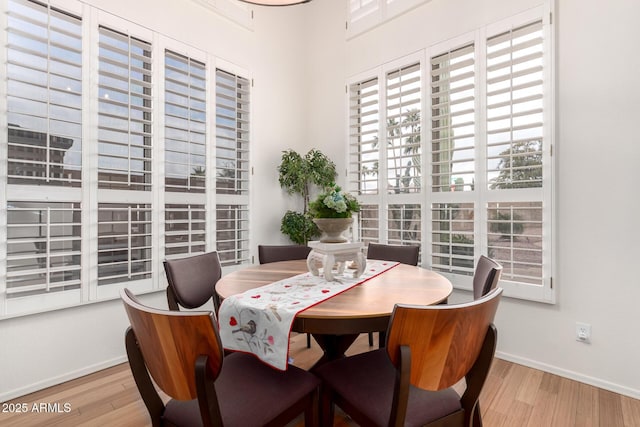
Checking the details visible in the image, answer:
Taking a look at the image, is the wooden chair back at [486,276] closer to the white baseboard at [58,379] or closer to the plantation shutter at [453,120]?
the plantation shutter at [453,120]

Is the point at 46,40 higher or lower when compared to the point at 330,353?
higher

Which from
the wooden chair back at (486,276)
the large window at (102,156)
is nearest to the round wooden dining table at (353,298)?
the wooden chair back at (486,276)

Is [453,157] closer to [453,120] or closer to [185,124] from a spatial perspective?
→ [453,120]

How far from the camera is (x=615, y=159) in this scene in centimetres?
207

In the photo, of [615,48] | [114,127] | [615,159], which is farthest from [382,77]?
[114,127]

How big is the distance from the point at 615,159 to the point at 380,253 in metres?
1.70

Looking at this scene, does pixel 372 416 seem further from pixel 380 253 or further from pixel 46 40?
pixel 46 40

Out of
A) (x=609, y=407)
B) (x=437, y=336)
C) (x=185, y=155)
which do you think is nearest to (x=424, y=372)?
(x=437, y=336)

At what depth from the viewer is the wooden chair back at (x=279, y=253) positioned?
2713 mm

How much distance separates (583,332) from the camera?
2184 mm

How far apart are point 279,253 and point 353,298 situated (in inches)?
56.5

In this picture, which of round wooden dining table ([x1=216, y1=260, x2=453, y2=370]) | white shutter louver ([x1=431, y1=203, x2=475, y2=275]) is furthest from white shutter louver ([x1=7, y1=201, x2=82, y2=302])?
white shutter louver ([x1=431, y1=203, x2=475, y2=275])

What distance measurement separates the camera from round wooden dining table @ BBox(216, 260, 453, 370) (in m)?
1.21

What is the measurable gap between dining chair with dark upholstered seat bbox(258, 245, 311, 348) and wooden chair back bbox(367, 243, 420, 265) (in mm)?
583
